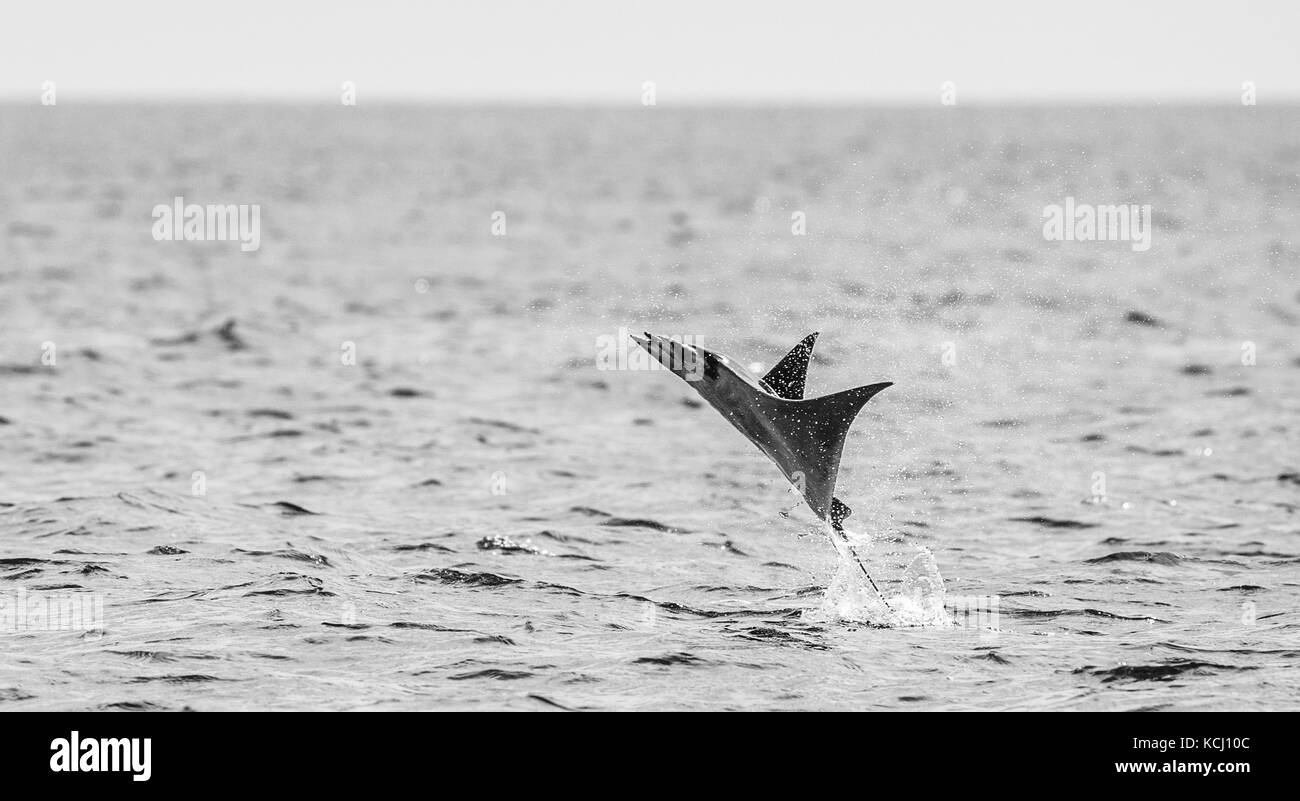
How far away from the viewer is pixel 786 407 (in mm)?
12062

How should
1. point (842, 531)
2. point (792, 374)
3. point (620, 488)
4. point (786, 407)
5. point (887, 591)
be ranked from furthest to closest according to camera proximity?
point (620, 488), point (887, 591), point (842, 531), point (792, 374), point (786, 407)

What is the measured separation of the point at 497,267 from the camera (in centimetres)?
4566

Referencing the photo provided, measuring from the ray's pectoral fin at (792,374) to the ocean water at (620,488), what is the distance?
1.26 meters

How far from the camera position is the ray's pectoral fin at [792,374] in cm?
1229

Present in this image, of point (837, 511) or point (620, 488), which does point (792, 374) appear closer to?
point (837, 511)

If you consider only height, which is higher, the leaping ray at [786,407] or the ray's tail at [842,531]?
the leaping ray at [786,407]

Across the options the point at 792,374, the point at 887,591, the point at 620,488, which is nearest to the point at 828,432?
the point at 792,374

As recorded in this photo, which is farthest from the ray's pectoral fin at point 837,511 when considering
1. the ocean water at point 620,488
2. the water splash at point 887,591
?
the ocean water at point 620,488

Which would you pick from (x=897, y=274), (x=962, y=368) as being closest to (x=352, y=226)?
(x=897, y=274)

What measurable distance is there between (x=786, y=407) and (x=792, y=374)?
0.39 meters

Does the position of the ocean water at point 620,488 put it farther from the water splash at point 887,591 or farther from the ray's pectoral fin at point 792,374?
the ray's pectoral fin at point 792,374

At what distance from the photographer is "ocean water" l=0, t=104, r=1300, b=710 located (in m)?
12.1
